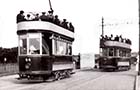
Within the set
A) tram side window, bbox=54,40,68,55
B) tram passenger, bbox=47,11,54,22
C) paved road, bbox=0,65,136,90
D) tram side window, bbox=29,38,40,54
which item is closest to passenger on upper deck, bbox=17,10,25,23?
tram side window, bbox=29,38,40,54

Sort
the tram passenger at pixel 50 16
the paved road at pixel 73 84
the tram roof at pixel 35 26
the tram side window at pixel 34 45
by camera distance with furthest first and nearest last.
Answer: the tram passenger at pixel 50 16
the tram roof at pixel 35 26
the tram side window at pixel 34 45
the paved road at pixel 73 84

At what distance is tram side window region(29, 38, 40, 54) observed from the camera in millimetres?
18328

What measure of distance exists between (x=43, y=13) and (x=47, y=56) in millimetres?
2281

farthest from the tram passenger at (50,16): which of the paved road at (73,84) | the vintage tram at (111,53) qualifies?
the vintage tram at (111,53)

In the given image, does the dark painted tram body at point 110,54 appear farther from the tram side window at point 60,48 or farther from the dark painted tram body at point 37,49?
the dark painted tram body at point 37,49

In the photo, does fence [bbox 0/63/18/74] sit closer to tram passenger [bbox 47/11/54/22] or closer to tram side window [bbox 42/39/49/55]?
tram passenger [bbox 47/11/54/22]

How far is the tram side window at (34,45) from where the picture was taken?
18.3 metres

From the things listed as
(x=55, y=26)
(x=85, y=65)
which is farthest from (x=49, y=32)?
(x=85, y=65)

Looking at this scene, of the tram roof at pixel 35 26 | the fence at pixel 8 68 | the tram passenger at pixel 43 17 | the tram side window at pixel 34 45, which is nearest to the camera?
the tram side window at pixel 34 45

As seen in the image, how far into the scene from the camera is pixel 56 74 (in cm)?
1997

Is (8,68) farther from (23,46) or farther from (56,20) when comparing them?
(23,46)

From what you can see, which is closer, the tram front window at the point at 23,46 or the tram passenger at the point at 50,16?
the tram front window at the point at 23,46

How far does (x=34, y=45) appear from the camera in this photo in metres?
18.4

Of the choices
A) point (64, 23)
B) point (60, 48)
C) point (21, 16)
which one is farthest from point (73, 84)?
point (64, 23)
